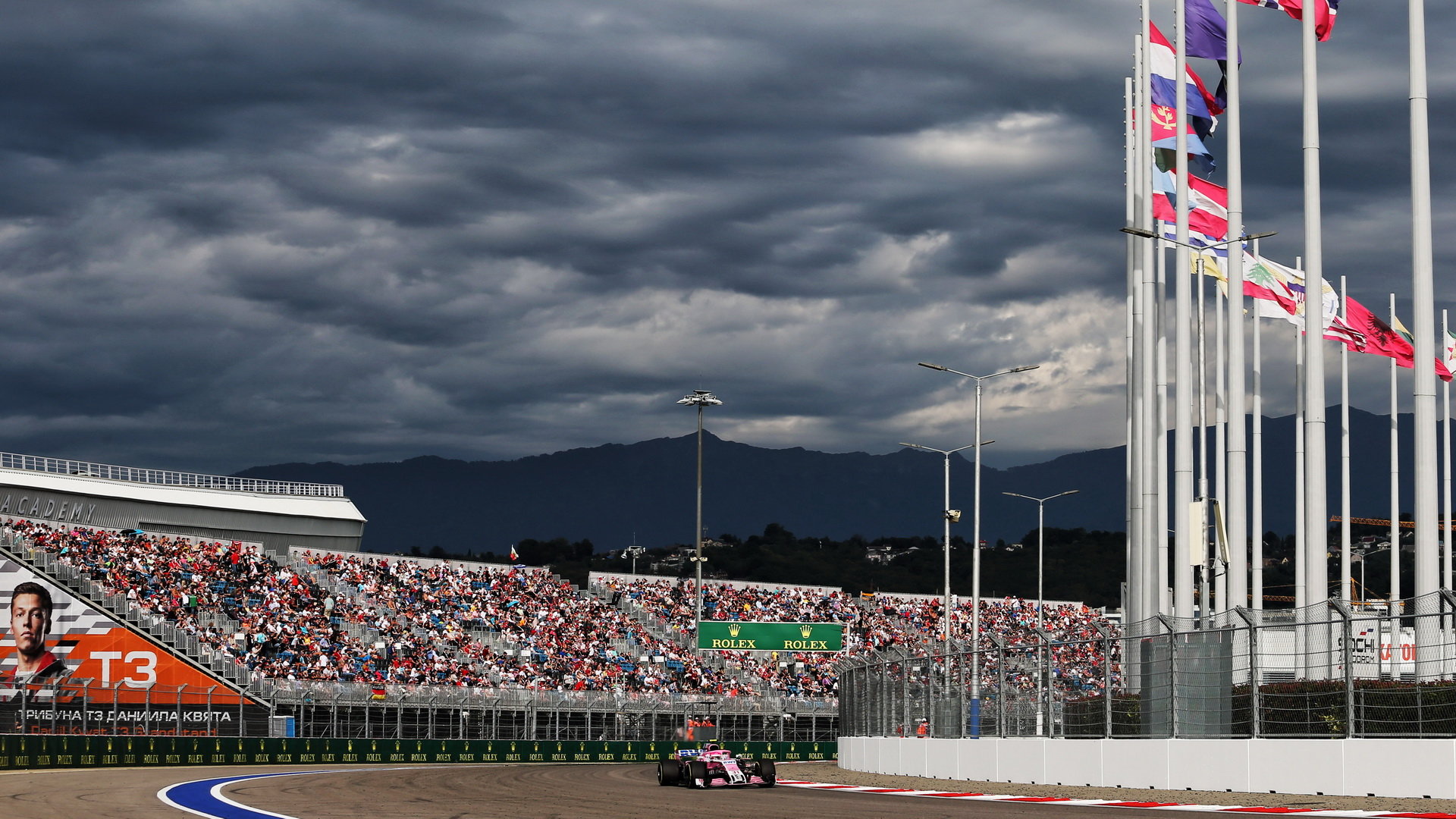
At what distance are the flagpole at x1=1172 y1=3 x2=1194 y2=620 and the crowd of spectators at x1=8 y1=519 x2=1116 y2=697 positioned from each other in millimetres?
16643

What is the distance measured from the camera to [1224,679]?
24922mm

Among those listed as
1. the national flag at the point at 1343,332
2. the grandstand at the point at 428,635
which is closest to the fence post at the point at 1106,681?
the national flag at the point at 1343,332

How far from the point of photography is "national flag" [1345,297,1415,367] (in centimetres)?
4194

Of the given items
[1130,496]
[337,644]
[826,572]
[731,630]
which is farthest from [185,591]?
[826,572]

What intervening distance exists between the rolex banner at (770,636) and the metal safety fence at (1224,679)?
1350 inches

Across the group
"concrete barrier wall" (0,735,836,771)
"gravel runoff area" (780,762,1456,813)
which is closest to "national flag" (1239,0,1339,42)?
"gravel runoff area" (780,762,1456,813)

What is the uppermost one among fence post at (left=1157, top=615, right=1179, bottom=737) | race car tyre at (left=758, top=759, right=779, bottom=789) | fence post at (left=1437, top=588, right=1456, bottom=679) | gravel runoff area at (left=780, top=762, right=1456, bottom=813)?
fence post at (left=1437, top=588, right=1456, bottom=679)

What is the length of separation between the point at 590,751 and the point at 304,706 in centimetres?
1099

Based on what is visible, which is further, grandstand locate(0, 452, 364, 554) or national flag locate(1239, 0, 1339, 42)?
grandstand locate(0, 452, 364, 554)

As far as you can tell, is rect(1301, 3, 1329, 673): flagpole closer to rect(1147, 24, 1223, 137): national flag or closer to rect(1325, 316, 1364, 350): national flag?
rect(1147, 24, 1223, 137): national flag

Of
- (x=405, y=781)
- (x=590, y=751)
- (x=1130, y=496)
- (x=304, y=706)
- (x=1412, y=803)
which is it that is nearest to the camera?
(x=1412, y=803)

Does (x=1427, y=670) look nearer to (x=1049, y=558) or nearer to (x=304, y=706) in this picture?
(x=304, y=706)

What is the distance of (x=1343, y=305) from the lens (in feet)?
139

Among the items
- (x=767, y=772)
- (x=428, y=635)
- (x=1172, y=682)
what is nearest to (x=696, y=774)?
(x=767, y=772)
